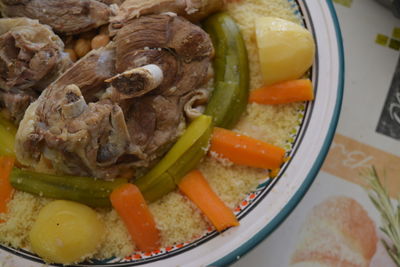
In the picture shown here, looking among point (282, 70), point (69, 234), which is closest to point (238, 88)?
point (282, 70)

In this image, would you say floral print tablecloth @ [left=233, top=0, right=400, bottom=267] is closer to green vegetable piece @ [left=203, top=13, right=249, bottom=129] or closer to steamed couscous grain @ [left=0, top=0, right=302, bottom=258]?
steamed couscous grain @ [left=0, top=0, right=302, bottom=258]

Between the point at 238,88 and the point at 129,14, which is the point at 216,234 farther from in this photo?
the point at 129,14

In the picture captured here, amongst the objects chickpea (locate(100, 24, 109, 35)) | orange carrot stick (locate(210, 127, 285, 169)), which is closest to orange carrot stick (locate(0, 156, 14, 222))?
chickpea (locate(100, 24, 109, 35))

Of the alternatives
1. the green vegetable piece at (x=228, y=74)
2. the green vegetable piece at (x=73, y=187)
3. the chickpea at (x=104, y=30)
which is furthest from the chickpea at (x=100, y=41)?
the green vegetable piece at (x=73, y=187)

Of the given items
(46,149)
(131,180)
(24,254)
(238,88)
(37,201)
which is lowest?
(24,254)

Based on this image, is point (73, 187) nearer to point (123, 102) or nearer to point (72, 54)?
point (123, 102)

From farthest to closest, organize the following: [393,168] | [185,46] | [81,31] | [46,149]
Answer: [393,168], [81,31], [185,46], [46,149]

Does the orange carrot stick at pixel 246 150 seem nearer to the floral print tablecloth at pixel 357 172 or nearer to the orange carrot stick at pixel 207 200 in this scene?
the orange carrot stick at pixel 207 200
